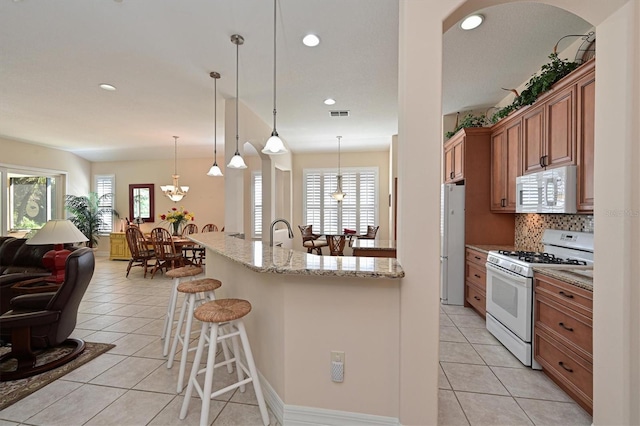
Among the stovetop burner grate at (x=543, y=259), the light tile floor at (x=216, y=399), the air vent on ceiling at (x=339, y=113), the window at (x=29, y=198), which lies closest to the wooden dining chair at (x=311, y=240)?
the air vent on ceiling at (x=339, y=113)

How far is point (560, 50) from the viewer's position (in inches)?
109

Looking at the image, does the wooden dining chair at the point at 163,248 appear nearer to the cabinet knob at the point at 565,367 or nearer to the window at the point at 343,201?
the window at the point at 343,201

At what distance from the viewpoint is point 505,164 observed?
3.40 m

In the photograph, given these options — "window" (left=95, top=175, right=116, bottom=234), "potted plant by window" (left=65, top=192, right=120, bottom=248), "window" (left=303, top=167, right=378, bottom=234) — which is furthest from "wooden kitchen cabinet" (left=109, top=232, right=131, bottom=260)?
"window" (left=303, top=167, right=378, bottom=234)

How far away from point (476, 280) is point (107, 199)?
9.15m

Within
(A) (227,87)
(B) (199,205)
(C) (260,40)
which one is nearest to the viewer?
(C) (260,40)

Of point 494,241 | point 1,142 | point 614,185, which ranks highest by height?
point 1,142

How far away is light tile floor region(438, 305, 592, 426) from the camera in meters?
1.80

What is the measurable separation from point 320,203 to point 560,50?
18.8 feet

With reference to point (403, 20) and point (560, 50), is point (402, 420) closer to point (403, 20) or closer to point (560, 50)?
point (403, 20)

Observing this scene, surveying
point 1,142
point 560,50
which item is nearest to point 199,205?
point 1,142

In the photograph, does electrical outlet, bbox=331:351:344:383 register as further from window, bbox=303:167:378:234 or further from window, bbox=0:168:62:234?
window, bbox=0:168:62:234

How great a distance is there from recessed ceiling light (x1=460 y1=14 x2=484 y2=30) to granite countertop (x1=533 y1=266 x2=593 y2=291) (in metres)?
2.08

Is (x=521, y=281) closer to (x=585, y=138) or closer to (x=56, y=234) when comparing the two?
(x=585, y=138)
